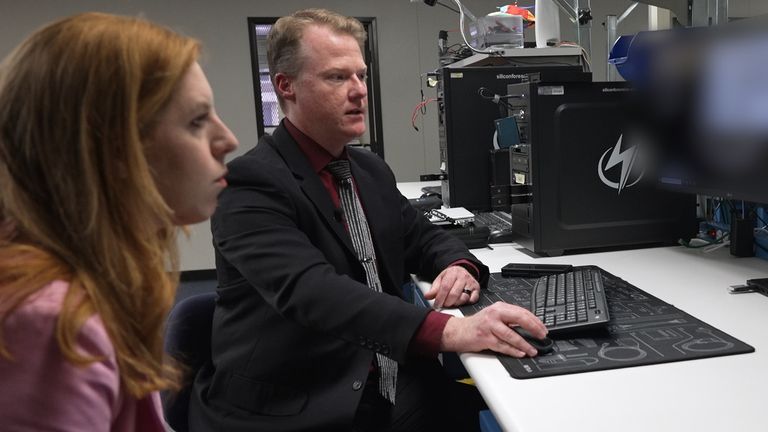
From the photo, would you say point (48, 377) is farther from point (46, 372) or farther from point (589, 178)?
point (589, 178)

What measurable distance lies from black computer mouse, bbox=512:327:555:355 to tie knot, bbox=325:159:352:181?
0.61 metres

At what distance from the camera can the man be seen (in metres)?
1.03

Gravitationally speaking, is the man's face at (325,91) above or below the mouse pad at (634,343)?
above

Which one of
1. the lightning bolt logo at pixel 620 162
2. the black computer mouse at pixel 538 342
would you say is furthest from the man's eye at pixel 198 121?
the lightning bolt logo at pixel 620 162

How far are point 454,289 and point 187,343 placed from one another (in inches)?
23.2

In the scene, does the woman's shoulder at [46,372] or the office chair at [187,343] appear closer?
the woman's shoulder at [46,372]

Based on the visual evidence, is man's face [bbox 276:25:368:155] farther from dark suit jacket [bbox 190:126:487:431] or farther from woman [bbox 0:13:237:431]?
woman [bbox 0:13:237:431]

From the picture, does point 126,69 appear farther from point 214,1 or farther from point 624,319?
point 214,1

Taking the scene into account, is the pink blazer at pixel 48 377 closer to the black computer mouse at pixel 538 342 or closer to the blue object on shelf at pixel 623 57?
the black computer mouse at pixel 538 342

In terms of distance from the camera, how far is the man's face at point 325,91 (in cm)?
138

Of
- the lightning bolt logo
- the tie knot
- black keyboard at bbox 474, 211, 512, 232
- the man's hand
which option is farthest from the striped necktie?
the lightning bolt logo

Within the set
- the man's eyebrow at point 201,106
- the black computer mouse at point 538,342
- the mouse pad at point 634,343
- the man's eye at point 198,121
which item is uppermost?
the man's eyebrow at point 201,106

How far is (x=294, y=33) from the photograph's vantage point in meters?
1.39

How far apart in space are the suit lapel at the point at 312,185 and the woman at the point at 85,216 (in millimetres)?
634
